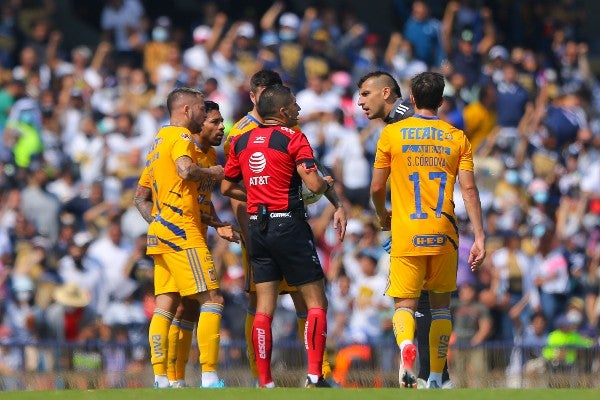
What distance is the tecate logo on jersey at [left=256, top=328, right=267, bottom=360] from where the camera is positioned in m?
12.5

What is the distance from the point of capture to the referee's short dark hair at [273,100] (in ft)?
41.4

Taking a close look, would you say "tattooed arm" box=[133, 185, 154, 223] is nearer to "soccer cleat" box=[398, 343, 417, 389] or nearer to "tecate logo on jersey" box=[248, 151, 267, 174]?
"tecate logo on jersey" box=[248, 151, 267, 174]

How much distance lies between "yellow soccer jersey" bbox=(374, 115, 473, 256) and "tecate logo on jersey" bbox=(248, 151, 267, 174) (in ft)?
2.81

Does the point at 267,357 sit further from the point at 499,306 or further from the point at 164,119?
the point at 164,119

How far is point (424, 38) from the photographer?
25.5m

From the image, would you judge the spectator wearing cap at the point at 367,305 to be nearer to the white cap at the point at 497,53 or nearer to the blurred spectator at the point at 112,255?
the blurred spectator at the point at 112,255

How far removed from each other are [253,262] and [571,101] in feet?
42.8

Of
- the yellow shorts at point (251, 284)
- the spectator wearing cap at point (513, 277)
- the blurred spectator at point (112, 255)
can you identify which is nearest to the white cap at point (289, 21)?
the blurred spectator at point (112, 255)

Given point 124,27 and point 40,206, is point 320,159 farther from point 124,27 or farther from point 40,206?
point 124,27

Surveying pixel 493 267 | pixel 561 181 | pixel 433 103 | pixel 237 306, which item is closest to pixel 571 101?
pixel 561 181

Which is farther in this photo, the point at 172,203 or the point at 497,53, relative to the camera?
the point at 497,53

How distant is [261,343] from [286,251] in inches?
28.0

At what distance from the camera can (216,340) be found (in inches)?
511

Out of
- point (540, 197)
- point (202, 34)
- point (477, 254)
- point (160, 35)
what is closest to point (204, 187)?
point (477, 254)
